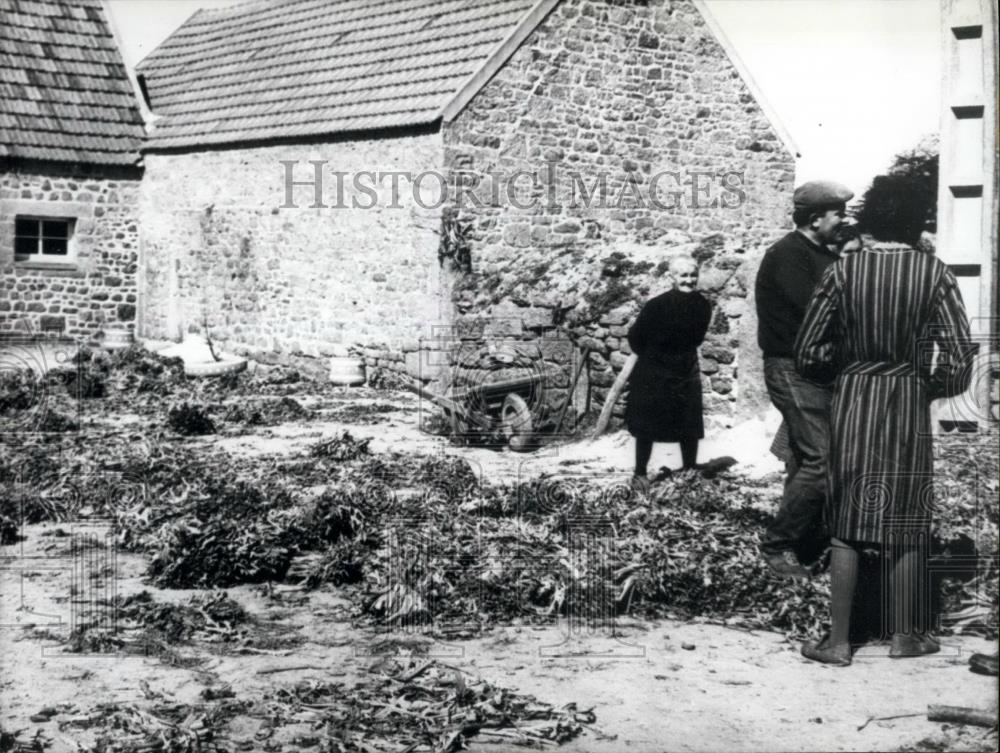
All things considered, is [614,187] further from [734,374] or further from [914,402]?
[914,402]

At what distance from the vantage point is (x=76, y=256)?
15.4 m

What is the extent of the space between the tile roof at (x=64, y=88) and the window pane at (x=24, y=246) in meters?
1.24

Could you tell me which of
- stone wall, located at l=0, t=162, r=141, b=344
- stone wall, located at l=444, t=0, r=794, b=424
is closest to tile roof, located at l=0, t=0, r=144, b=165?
stone wall, located at l=0, t=162, r=141, b=344

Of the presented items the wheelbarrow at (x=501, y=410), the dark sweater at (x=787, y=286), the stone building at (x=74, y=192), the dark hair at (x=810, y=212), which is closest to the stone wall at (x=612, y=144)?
the wheelbarrow at (x=501, y=410)

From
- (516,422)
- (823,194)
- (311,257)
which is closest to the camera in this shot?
(823,194)

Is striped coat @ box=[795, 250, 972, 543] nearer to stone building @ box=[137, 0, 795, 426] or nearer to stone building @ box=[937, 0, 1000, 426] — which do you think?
stone building @ box=[937, 0, 1000, 426]

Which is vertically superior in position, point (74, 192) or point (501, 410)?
point (74, 192)

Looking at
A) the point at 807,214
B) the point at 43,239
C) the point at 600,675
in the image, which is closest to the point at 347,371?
the point at 807,214

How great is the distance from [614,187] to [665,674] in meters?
8.92

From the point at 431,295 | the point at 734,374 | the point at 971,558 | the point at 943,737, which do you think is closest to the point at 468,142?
the point at 431,295

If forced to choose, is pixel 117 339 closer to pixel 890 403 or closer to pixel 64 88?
pixel 64 88

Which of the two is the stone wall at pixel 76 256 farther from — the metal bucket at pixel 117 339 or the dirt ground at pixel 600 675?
the dirt ground at pixel 600 675

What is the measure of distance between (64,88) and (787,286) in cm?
1101

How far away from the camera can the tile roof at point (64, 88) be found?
40.3 feet
